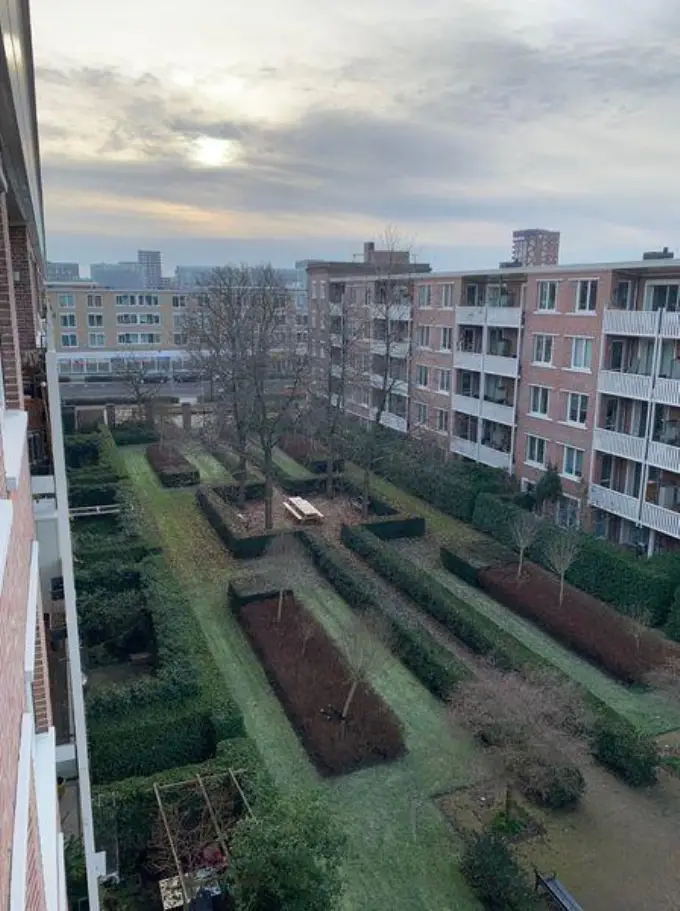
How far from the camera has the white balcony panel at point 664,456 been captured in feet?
63.9

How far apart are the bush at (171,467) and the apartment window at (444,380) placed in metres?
11.2

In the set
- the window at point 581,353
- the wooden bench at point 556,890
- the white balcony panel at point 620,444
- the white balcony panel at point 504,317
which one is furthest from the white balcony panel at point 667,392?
the wooden bench at point 556,890

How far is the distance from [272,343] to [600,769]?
2004 cm

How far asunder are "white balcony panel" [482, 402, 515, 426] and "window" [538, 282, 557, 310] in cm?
400

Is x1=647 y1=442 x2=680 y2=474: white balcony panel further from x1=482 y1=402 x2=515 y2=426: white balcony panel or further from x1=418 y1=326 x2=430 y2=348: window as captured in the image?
x1=418 y1=326 x2=430 y2=348: window

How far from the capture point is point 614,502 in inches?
855

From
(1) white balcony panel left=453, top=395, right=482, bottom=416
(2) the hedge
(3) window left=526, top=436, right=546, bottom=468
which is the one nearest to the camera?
(2) the hedge

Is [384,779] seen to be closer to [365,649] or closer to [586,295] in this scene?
[365,649]

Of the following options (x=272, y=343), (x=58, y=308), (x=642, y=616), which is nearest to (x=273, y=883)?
(x=642, y=616)

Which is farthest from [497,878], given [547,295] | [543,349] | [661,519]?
[547,295]

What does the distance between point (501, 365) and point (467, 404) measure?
280 cm

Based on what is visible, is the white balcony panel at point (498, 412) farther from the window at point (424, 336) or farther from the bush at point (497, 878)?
the bush at point (497, 878)

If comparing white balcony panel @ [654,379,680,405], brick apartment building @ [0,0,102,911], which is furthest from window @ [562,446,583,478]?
brick apartment building @ [0,0,102,911]

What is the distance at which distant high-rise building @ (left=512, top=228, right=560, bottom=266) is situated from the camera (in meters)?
35.9
